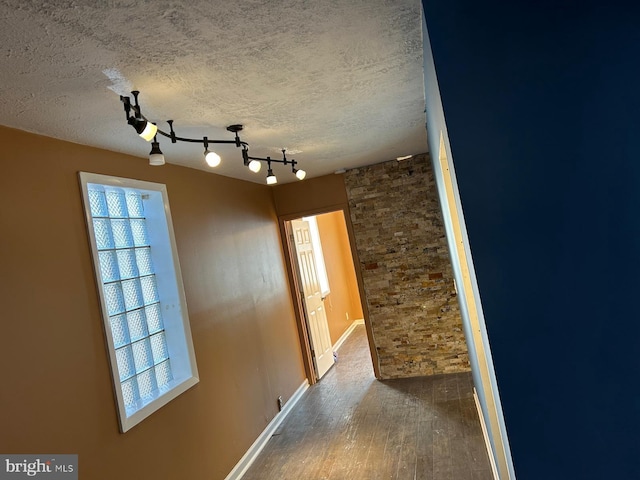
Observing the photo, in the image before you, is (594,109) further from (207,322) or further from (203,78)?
(207,322)

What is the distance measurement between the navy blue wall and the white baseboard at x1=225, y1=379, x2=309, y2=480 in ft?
9.19

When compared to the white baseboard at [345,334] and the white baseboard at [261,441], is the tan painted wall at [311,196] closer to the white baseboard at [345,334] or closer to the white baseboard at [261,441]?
the white baseboard at [261,441]

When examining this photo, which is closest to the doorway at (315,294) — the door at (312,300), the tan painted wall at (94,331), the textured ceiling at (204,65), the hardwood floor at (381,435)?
the door at (312,300)

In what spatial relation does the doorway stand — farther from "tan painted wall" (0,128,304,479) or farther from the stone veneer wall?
"tan painted wall" (0,128,304,479)

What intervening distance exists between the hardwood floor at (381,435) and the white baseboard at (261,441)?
5 cm

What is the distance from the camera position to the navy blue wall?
151cm

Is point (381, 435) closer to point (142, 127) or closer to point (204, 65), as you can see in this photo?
point (142, 127)

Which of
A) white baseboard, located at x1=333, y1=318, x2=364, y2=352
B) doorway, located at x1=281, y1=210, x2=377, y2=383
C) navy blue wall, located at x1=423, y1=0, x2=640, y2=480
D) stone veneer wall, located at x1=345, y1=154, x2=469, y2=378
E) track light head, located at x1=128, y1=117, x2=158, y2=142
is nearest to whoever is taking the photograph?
navy blue wall, located at x1=423, y1=0, x2=640, y2=480

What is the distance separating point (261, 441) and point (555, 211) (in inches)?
140

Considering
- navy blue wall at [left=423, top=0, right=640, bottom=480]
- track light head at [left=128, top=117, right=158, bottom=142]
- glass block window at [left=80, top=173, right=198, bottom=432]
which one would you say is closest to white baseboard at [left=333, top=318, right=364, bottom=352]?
glass block window at [left=80, top=173, right=198, bottom=432]

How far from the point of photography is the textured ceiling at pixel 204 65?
5.09 feet

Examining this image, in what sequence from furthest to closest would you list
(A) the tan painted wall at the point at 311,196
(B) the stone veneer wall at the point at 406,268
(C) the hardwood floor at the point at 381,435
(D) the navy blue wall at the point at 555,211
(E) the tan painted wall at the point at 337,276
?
(E) the tan painted wall at the point at 337,276, (A) the tan painted wall at the point at 311,196, (B) the stone veneer wall at the point at 406,268, (C) the hardwood floor at the point at 381,435, (D) the navy blue wall at the point at 555,211

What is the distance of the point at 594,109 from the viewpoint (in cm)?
158

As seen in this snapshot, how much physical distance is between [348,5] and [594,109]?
898 mm
